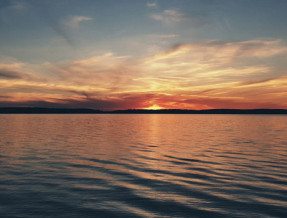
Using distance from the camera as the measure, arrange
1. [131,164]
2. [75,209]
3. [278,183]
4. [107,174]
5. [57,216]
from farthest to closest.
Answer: [131,164], [107,174], [278,183], [75,209], [57,216]

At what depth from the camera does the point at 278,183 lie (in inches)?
551

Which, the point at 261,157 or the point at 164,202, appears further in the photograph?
the point at 261,157

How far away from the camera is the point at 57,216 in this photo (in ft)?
30.7

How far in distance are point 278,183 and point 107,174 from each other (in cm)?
1027

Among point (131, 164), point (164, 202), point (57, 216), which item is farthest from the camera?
point (131, 164)

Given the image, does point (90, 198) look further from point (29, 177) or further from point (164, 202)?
point (29, 177)

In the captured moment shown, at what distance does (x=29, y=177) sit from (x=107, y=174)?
476 cm

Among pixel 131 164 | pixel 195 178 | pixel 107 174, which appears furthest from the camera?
pixel 131 164

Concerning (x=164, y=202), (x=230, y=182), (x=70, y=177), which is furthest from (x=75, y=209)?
(x=230, y=182)

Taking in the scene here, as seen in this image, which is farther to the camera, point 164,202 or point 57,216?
point 164,202

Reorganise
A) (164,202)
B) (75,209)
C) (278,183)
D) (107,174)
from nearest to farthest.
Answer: (75,209) → (164,202) → (278,183) → (107,174)

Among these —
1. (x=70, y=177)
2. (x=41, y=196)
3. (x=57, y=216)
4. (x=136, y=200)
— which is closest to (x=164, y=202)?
(x=136, y=200)

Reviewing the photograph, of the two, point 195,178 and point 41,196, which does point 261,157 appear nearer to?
point 195,178

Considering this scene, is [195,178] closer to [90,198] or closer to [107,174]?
[107,174]
